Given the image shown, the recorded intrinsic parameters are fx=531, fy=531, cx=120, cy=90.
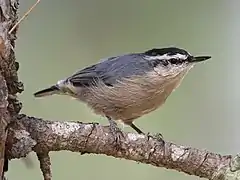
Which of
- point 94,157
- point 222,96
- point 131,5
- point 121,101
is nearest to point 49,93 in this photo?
point 121,101

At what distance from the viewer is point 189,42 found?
7.00 feet

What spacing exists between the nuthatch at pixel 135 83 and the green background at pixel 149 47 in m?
0.48

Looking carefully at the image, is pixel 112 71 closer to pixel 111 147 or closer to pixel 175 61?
pixel 175 61

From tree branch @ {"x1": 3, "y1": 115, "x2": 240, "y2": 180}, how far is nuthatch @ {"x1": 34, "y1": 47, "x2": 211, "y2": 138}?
0.29 metres

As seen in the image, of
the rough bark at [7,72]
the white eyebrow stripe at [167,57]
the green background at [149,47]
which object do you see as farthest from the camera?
the green background at [149,47]

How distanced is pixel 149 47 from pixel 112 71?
716mm

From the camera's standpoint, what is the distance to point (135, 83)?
4.39 feet

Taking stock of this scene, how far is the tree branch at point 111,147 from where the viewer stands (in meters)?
0.94

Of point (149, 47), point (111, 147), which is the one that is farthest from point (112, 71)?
point (149, 47)

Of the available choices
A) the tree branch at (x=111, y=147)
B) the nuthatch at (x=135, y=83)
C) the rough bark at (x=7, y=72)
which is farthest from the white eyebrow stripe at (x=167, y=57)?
the rough bark at (x=7, y=72)

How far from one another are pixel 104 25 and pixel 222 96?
58cm

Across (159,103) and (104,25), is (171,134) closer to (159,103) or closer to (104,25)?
(104,25)

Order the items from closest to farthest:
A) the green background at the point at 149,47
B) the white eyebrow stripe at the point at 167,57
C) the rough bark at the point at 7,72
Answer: the rough bark at the point at 7,72
the white eyebrow stripe at the point at 167,57
the green background at the point at 149,47

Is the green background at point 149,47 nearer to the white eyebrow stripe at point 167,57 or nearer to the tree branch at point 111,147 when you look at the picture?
the white eyebrow stripe at point 167,57
